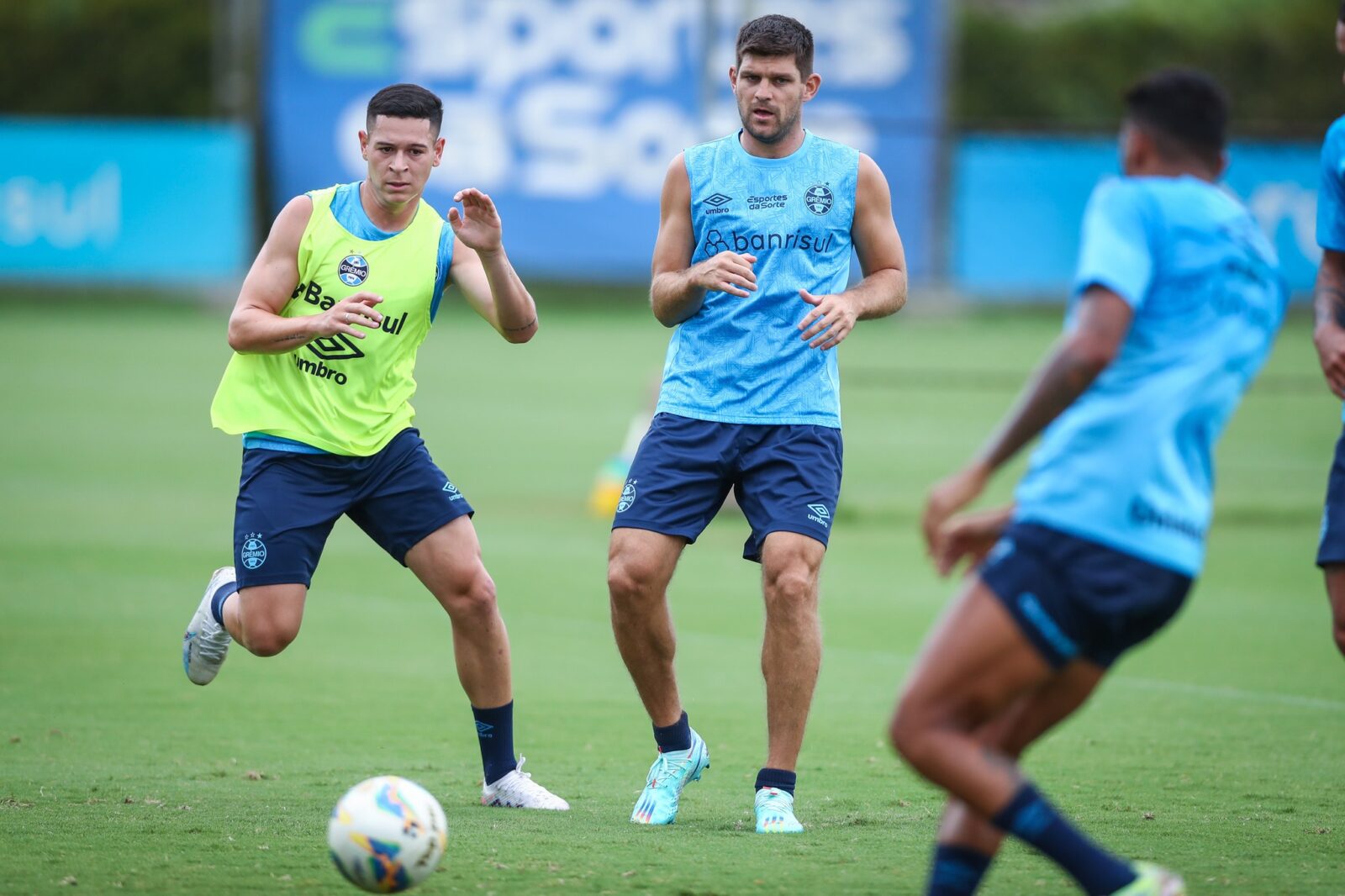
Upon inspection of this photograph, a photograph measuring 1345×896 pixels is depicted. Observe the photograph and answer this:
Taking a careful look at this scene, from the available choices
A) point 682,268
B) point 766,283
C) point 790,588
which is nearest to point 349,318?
point 682,268

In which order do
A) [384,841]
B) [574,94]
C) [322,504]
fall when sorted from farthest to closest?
[574,94]
[322,504]
[384,841]

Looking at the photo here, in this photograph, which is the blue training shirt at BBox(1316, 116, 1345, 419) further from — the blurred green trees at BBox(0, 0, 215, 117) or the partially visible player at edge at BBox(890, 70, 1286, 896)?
the blurred green trees at BBox(0, 0, 215, 117)

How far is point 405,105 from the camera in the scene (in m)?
6.31

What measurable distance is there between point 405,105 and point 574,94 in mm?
25259

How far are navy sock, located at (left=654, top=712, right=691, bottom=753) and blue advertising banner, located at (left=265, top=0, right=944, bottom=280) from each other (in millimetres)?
24630

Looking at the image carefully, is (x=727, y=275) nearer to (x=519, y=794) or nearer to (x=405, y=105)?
(x=405, y=105)

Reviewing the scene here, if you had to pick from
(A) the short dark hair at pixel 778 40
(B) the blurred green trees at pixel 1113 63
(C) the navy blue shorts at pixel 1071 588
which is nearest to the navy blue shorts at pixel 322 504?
(A) the short dark hair at pixel 778 40

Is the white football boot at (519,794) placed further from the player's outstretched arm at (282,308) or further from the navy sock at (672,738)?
the player's outstretched arm at (282,308)

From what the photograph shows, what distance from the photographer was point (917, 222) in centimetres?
3108

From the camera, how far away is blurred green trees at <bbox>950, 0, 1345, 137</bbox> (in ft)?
132

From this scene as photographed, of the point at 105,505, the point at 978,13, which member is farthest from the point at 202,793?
the point at 978,13

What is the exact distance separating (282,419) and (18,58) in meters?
32.1

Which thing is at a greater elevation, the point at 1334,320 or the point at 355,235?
the point at 355,235

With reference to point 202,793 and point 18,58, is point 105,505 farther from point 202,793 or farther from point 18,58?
point 18,58
